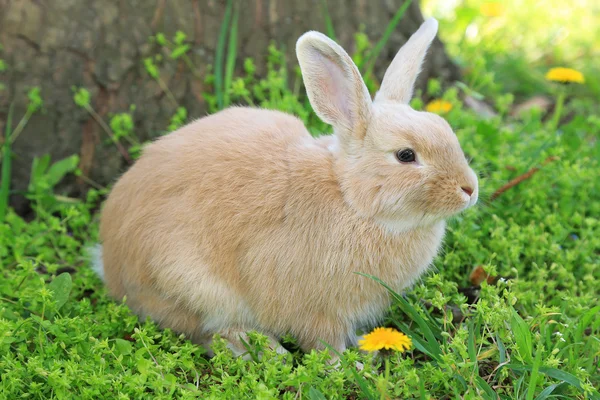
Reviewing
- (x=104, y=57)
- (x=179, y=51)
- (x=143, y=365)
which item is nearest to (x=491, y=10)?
(x=179, y=51)

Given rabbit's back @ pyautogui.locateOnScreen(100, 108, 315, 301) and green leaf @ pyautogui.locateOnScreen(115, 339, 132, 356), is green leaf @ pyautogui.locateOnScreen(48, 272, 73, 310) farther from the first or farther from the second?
green leaf @ pyautogui.locateOnScreen(115, 339, 132, 356)

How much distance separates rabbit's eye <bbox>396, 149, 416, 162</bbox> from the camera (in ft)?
9.75

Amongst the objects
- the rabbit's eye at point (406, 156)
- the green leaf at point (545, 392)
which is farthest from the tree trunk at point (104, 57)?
the green leaf at point (545, 392)

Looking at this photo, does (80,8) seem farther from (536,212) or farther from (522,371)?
(522,371)

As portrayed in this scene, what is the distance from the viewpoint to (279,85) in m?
4.33

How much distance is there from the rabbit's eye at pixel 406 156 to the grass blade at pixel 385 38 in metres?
1.61

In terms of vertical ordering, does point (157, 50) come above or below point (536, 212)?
above

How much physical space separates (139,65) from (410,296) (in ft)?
7.10

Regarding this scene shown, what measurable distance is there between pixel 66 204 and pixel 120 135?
1.70 feet

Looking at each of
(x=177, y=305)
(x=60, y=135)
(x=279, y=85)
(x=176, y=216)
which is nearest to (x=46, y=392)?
(x=177, y=305)

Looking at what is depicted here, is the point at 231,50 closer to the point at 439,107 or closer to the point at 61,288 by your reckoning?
the point at 439,107

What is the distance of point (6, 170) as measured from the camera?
4055 mm

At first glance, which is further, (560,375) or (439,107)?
(439,107)

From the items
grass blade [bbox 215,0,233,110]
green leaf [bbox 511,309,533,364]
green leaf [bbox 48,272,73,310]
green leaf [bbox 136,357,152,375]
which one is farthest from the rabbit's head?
grass blade [bbox 215,0,233,110]
